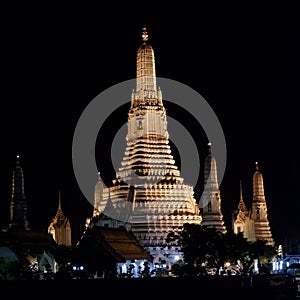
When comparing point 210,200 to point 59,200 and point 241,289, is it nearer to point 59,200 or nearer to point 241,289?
point 59,200

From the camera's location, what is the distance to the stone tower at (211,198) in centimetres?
8344

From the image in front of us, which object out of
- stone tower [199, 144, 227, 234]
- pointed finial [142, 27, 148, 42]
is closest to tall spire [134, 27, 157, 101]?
pointed finial [142, 27, 148, 42]

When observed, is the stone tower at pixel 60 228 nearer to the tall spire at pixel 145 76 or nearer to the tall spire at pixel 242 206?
the tall spire at pixel 242 206

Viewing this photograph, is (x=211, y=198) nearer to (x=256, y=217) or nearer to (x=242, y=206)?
(x=256, y=217)

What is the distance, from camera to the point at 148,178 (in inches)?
3135

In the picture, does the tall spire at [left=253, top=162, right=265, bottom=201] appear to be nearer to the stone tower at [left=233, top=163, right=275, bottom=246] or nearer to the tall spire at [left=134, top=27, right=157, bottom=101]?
the stone tower at [left=233, top=163, right=275, bottom=246]

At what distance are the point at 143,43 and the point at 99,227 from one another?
75.1 ft

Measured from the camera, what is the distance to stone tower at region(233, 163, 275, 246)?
94.3 metres

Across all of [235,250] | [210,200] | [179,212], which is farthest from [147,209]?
[235,250]

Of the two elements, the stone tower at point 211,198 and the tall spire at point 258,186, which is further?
the tall spire at point 258,186

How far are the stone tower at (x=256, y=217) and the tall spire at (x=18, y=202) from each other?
2650cm

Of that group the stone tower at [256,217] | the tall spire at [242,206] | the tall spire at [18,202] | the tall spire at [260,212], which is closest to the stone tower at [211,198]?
the stone tower at [256,217]

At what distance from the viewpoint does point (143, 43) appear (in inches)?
3243

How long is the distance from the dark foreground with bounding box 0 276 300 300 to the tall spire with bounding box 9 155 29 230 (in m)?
33.4
